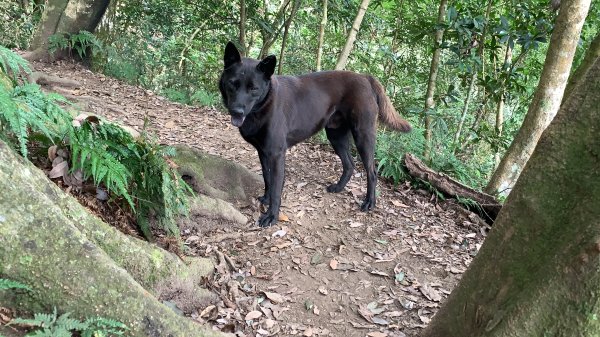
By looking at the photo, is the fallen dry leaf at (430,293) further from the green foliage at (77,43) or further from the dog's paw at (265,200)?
the green foliage at (77,43)

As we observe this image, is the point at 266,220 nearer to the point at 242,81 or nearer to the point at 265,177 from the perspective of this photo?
the point at 265,177

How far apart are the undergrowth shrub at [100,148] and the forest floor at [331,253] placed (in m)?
0.69

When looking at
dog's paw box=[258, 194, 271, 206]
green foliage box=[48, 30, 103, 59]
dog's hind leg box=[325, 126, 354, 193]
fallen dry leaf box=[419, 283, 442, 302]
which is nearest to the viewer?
fallen dry leaf box=[419, 283, 442, 302]

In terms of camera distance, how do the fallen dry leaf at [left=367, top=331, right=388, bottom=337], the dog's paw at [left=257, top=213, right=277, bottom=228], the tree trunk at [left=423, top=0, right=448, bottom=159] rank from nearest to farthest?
the fallen dry leaf at [left=367, top=331, right=388, bottom=337], the dog's paw at [left=257, top=213, right=277, bottom=228], the tree trunk at [left=423, top=0, right=448, bottom=159]

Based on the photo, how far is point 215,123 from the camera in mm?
7422

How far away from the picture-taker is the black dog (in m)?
4.50

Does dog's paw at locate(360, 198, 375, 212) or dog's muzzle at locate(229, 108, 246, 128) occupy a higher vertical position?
dog's muzzle at locate(229, 108, 246, 128)

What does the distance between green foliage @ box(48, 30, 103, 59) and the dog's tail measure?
5578 millimetres

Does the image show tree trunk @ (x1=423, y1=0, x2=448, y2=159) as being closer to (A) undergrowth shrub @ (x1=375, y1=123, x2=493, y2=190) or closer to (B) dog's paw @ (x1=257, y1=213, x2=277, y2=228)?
(A) undergrowth shrub @ (x1=375, y1=123, x2=493, y2=190)

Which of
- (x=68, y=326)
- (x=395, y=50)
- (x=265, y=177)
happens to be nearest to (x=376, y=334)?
(x=68, y=326)

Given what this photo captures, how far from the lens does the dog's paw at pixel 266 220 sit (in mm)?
4637

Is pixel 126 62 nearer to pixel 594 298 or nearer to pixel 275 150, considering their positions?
pixel 275 150

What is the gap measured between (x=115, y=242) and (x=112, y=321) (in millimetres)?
854

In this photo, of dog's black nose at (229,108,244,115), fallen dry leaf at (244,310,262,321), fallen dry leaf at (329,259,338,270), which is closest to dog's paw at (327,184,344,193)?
fallen dry leaf at (329,259,338,270)
